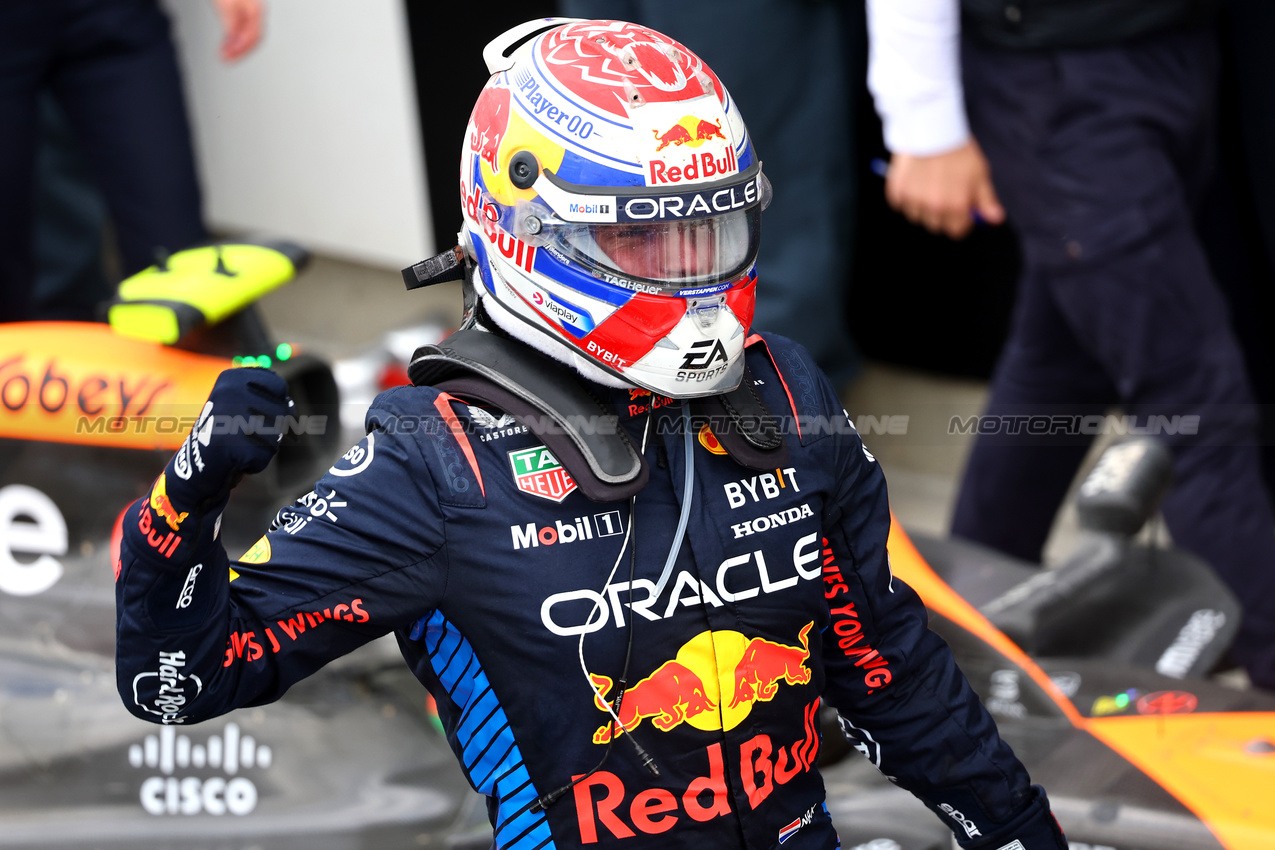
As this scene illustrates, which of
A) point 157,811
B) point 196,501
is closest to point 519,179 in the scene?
point 196,501

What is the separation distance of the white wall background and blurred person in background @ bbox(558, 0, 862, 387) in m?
1.74

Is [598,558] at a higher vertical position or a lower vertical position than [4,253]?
higher

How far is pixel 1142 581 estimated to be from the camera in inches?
111

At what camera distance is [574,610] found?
4.66 feet

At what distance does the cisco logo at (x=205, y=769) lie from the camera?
7.50ft

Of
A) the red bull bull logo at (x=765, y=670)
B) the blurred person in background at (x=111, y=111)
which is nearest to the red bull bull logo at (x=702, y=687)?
Result: the red bull bull logo at (x=765, y=670)

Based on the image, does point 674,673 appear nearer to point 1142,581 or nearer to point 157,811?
point 157,811

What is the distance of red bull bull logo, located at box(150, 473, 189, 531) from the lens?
1.24 metres

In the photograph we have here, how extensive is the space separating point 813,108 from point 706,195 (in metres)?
2.79

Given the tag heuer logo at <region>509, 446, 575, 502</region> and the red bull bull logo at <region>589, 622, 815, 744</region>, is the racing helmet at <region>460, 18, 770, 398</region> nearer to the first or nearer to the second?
the tag heuer logo at <region>509, 446, 575, 502</region>

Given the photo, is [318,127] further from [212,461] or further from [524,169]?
[212,461]

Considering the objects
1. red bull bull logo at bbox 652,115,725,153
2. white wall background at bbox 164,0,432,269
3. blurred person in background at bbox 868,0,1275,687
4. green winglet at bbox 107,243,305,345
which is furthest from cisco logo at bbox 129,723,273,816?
white wall background at bbox 164,0,432,269

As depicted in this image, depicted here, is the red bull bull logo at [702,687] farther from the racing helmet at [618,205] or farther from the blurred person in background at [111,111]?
the blurred person in background at [111,111]

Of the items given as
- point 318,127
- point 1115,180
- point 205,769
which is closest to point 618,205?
point 205,769
